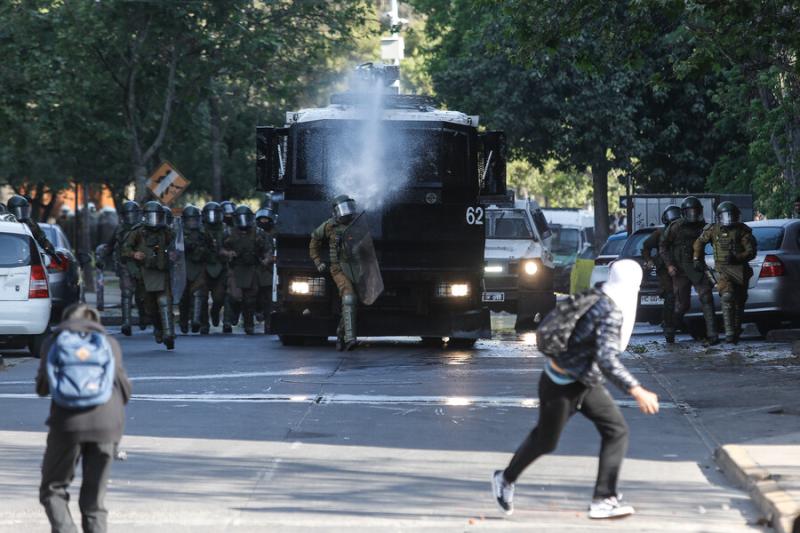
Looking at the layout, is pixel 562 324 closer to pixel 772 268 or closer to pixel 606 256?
pixel 772 268

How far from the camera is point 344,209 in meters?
18.2

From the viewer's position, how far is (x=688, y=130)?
40.0 meters

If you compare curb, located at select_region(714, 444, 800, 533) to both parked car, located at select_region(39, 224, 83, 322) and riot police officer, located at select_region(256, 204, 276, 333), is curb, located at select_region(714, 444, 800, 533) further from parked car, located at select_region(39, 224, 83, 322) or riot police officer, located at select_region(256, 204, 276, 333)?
riot police officer, located at select_region(256, 204, 276, 333)

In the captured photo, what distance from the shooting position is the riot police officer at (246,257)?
23.5 m

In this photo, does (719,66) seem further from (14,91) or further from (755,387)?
(14,91)

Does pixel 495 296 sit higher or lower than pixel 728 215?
lower

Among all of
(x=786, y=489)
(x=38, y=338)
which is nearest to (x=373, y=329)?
(x=38, y=338)

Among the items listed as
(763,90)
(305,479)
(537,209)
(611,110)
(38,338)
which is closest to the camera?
(305,479)

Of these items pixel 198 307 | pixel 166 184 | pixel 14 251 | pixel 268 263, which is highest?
pixel 166 184

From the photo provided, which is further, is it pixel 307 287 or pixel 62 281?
pixel 62 281

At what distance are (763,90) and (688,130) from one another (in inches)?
431

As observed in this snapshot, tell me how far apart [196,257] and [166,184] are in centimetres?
429

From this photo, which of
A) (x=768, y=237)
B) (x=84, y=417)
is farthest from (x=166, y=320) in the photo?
(x=84, y=417)

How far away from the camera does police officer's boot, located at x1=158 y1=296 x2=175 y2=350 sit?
19531mm
